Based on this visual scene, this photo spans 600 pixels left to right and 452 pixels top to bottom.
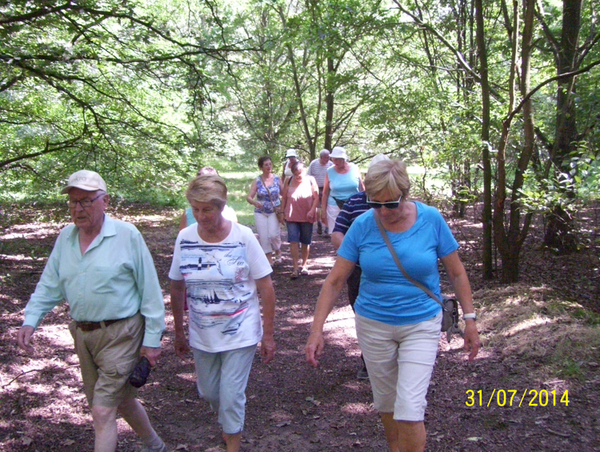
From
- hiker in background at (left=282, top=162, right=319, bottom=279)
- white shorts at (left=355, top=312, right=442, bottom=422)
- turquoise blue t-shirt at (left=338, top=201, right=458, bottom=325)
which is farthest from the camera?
hiker in background at (left=282, top=162, right=319, bottom=279)

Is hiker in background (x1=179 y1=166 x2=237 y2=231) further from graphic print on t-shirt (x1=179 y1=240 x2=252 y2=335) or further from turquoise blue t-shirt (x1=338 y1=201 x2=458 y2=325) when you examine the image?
turquoise blue t-shirt (x1=338 y1=201 x2=458 y2=325)

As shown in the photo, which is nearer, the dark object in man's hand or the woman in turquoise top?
the dark object in man's hand

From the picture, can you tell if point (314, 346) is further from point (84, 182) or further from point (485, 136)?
point (485, 136)

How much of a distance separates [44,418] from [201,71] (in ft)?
18.5

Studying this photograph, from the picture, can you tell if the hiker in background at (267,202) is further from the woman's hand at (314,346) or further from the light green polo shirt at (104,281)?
the woman's hand at (314,346)

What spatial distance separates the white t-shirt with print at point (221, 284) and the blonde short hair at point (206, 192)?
24 cm

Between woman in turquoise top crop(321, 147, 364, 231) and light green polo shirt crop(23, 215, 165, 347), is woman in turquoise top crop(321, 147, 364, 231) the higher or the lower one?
the higher one

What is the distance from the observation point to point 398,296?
3164 mm

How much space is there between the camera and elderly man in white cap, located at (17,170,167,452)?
3199 mm

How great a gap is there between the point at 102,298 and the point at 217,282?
26.0 inches

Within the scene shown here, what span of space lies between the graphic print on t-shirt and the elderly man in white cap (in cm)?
23

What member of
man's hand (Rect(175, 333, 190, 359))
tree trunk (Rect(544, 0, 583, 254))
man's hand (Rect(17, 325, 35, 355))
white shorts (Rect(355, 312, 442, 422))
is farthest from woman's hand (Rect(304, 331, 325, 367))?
tree trunk (Rect(544, 0, 583, 254))

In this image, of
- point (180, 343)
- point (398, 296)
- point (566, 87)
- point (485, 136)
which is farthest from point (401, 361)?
point (566, 87)
